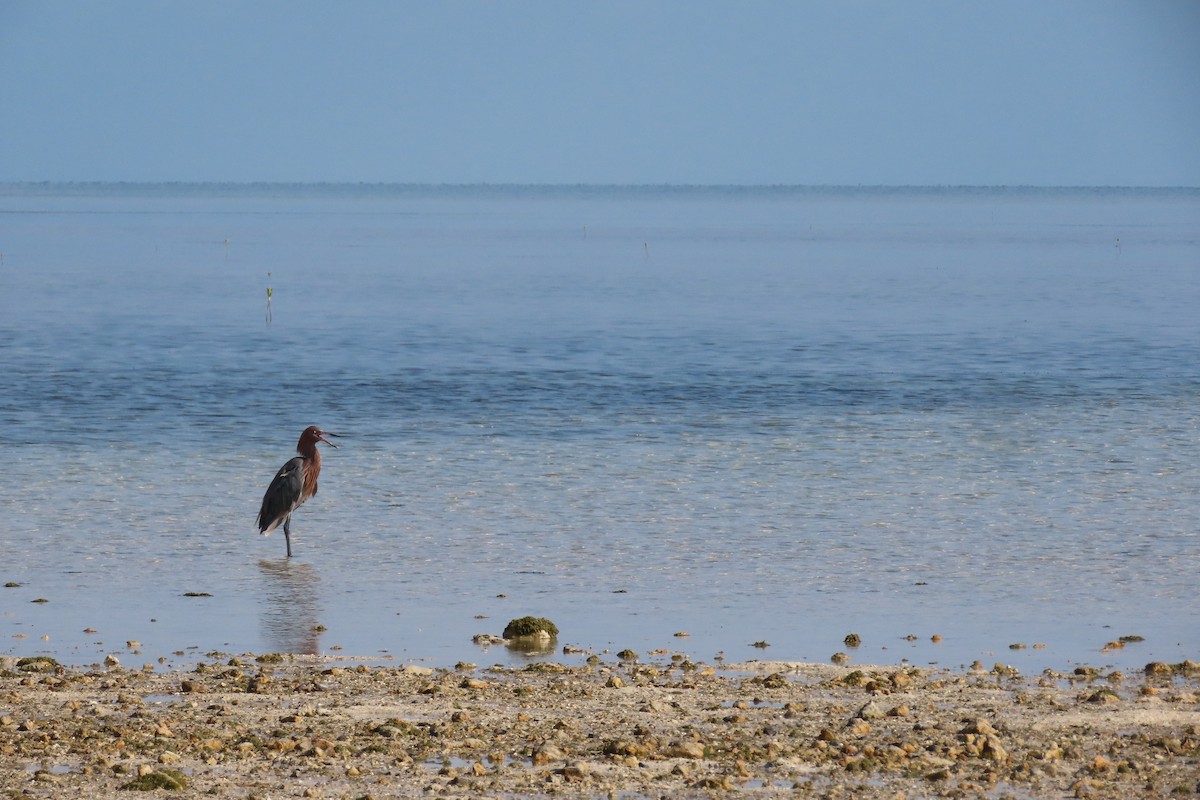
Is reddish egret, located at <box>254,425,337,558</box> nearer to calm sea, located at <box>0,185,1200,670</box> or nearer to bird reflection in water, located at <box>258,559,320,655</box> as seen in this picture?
calm sea, located at <box>0,185,1200,670</box>

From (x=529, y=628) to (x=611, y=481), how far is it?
6.87 metres

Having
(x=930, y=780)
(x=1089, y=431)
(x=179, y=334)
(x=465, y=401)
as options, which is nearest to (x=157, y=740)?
(x=930, y=780)

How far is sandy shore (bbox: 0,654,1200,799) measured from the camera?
6988 millimetres

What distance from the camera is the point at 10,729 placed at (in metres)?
7.75

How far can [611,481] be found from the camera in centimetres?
1714

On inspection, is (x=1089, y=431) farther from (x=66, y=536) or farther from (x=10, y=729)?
(x=10, y=729)

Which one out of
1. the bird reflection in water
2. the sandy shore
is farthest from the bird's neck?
the sandy shore

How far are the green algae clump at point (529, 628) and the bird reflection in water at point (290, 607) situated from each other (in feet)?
3.98

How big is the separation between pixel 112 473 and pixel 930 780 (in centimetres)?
1228

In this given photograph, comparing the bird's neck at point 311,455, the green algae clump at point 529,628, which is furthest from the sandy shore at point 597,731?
the bird's neck at point 311,455

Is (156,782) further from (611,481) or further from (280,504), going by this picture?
(611,481)

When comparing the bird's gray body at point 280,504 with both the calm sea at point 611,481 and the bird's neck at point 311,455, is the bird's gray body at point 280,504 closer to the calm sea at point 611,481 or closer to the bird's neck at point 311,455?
the calm sea at point 611,481

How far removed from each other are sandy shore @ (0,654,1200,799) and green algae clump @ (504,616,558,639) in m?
0.75

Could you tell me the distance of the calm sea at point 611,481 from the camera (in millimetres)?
11016
